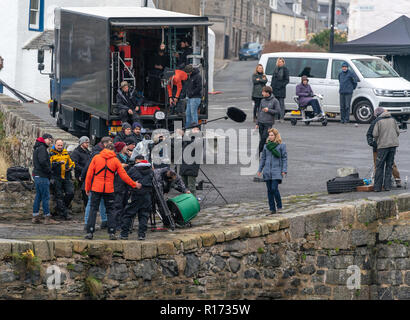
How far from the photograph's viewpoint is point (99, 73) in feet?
64.4

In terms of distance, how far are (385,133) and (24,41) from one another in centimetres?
2933

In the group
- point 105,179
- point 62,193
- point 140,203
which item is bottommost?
point 62,193

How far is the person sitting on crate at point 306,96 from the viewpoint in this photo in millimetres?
26312

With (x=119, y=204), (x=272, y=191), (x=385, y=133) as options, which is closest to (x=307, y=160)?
(x=385, y=133)

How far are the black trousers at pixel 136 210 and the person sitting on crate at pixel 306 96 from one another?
44.1ft

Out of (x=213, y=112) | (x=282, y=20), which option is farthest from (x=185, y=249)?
(x=282, y=20)

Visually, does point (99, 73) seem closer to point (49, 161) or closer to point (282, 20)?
point (49, 161)

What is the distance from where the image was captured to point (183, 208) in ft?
47.1

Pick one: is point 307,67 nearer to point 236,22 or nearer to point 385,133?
point 385,133

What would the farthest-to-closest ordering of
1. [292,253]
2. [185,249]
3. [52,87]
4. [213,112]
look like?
1. [213,112]
2. [52,87]
3. [292,253]
4. [185,249]

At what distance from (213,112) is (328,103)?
5.15m

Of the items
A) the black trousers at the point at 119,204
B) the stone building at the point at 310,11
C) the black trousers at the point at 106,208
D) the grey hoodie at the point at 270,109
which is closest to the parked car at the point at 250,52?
the stone building at the point at 310,11

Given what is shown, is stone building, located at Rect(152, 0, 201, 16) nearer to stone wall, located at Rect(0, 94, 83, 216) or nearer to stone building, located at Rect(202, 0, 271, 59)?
stone wall, located at Rect(0, 94, 83, 216)

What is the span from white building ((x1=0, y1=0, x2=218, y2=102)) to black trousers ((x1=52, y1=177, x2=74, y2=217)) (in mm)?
26335
